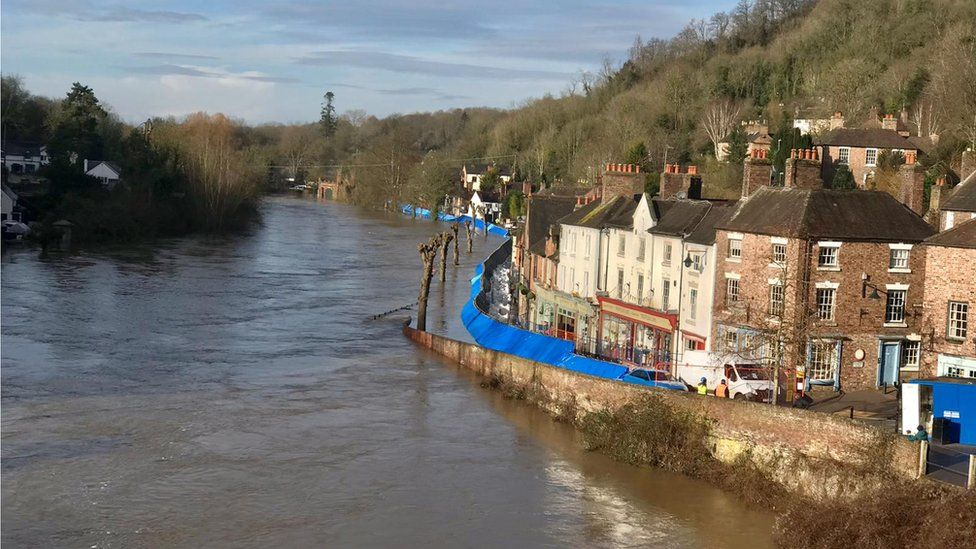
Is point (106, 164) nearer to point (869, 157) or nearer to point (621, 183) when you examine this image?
point (621, 183)

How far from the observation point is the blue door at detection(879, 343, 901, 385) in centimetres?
3306

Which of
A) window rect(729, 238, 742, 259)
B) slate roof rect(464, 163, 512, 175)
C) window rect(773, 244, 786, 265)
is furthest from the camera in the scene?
slate roof rect(464, 163, 512, 175)

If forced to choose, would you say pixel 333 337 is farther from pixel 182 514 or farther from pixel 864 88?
pixel 864 88

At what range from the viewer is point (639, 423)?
29.9 meters

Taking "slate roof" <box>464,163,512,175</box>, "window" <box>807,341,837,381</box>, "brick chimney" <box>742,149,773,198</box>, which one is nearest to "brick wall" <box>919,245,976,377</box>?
"window" <box>807,341,837,381</box>

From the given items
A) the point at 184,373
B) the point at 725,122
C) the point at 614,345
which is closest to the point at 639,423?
the point at 614,345

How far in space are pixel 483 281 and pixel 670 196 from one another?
21054mm

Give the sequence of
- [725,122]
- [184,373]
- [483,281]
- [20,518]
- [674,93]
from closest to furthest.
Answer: [20,518] → [184,373] → [483,281] → [725,122] → [674,93]

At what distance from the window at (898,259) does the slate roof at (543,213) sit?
22.1 meters

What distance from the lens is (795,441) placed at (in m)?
25.9

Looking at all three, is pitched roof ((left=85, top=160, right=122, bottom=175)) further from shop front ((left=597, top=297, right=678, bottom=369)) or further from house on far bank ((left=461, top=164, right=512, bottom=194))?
shop front ((left=597, top=297, right=678, bottom=369))

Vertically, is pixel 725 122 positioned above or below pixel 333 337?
above

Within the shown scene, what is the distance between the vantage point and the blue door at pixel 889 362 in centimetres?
3306

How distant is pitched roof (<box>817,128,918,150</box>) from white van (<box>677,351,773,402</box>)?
3014 centimetres
